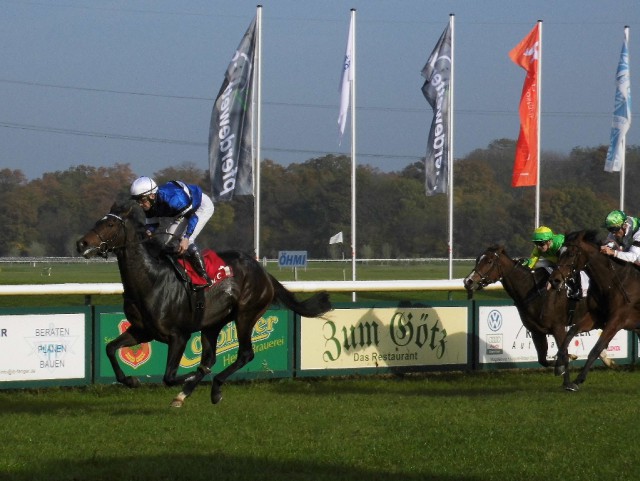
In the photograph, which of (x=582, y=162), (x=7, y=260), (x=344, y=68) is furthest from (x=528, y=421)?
(x=582, y=162)

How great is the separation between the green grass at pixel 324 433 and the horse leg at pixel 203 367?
5.6 inches

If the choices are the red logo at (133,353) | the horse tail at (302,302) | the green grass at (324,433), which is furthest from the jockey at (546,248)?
the red logo at (133,353)

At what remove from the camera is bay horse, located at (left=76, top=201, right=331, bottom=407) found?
8594mm

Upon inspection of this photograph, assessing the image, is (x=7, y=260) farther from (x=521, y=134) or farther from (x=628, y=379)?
(x=628, y=379)

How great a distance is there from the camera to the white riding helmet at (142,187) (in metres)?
8.81

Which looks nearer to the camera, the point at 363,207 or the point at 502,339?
the point at 502,339

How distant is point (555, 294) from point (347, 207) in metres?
48.9

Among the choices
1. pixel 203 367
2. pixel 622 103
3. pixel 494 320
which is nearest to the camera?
pixel 203 367

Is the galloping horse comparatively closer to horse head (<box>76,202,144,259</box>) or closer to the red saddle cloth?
the red saddle cloth

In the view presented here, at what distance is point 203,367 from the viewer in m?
9.41

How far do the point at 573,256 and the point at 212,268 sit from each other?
144 inches

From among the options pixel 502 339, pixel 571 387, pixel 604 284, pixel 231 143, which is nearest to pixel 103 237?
pixel 571 387

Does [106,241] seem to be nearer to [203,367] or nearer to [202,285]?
[202,285]

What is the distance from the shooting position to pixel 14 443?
7613mm
